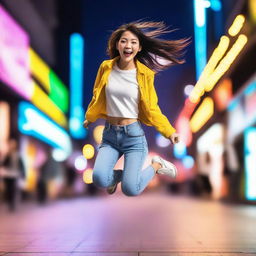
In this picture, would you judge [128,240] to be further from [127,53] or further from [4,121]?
[4,121]

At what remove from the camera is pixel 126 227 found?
8.41 meters

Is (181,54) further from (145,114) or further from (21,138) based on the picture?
(21,138)

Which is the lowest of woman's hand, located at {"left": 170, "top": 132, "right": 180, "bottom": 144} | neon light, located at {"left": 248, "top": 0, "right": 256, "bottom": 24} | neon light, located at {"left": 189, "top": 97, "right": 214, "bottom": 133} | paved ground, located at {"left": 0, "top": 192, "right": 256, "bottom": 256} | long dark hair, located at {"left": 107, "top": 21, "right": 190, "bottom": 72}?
paved ground, located at {"left": 0, "top": 192, "right": 256, "bottom": 256}

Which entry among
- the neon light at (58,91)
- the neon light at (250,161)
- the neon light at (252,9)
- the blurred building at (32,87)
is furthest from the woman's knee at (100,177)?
the neon light at (58,91)

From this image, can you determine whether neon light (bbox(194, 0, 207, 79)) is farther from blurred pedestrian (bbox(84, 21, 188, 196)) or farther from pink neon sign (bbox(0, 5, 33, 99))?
pink neon sign (bbox(0, 5, 33, 99))

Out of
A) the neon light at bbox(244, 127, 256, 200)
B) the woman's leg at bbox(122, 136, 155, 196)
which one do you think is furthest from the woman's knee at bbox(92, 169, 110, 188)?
the neon light at bbox(244, 127, 256, 200)

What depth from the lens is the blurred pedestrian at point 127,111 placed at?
187 inches

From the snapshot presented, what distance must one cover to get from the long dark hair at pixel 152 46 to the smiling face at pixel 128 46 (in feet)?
0.18

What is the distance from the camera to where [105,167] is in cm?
472

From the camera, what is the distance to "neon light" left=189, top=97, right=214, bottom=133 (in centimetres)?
1897

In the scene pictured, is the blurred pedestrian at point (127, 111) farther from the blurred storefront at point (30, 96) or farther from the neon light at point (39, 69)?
the neon light at point (39, 69)

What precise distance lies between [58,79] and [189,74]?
24.2 meters

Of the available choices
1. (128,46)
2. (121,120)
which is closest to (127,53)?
(128,46)

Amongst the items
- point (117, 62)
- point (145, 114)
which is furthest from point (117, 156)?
point (117, 62)
